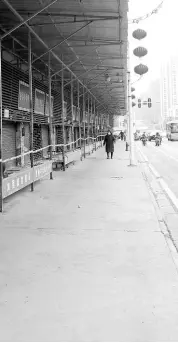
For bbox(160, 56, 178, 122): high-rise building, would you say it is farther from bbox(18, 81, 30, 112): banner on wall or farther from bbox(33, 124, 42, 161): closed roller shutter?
bbox(18, 81, 30, 112): banner on wall

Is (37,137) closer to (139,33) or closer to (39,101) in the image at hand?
(39,101)

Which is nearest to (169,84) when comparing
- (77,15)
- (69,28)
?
(69,28)

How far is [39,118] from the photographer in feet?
56.3

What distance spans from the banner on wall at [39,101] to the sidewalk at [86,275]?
25.5 ft

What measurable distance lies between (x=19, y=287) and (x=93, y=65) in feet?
63.2

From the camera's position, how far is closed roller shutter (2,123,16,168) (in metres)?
14.3

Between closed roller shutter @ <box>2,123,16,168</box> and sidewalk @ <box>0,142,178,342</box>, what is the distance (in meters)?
4.86

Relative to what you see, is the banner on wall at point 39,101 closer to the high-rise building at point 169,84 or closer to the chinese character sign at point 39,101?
the chinese character sign at point 39,101

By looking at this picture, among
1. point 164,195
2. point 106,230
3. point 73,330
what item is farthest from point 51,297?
point 164,195

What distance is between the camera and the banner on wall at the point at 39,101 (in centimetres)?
1680

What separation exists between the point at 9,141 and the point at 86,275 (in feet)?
34.7

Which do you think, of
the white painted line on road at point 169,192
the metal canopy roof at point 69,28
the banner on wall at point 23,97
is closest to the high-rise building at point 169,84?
the metal canopy roof at point 69,28

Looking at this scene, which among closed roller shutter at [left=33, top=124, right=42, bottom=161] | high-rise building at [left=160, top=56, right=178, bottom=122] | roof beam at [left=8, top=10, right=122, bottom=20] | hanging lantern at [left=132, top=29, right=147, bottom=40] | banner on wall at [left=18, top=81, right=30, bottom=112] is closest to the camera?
roof beam at [left=8, top=10, right=122, bottom=20]

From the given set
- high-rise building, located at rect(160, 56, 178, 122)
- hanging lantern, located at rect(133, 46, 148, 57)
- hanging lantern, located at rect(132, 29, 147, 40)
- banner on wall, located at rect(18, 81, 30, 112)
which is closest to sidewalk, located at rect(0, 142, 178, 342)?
banner on wall, located at rect(18, 81, 30, 112)
